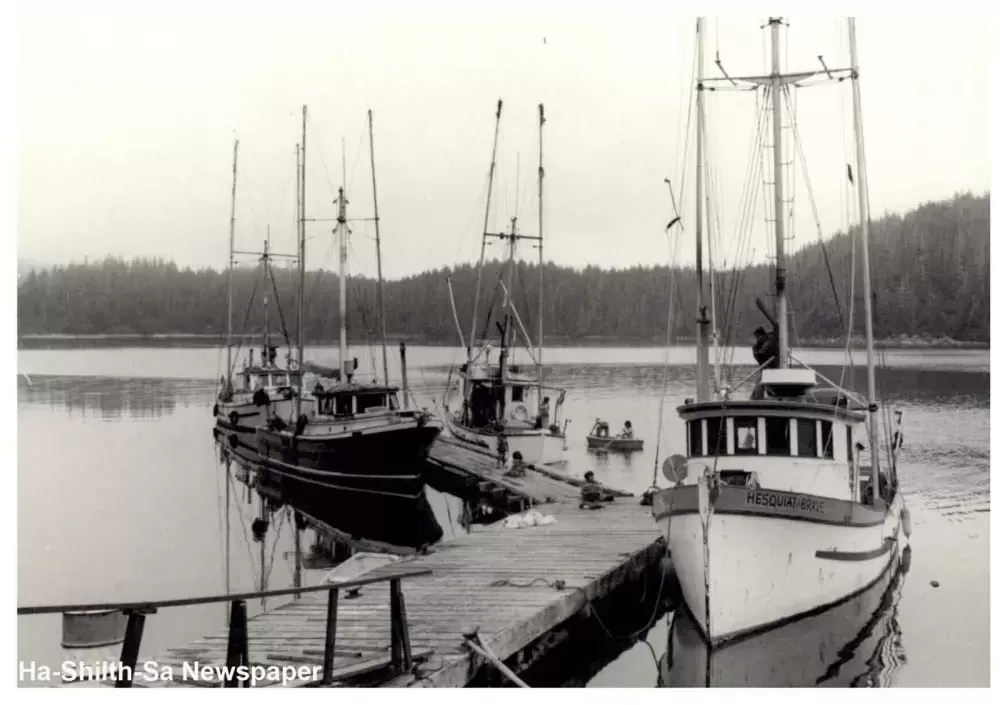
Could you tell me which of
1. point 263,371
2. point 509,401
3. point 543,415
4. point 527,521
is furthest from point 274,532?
point 263,371

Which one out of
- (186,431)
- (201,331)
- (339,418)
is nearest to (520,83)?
(339,418)

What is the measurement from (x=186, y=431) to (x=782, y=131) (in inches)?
1132

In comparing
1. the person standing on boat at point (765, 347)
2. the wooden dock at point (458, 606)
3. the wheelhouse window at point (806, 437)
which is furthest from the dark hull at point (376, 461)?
the wheelhouse window at point (806, 437)

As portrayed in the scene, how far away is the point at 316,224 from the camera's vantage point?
85.5 ft

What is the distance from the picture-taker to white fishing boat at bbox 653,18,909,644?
10.8m

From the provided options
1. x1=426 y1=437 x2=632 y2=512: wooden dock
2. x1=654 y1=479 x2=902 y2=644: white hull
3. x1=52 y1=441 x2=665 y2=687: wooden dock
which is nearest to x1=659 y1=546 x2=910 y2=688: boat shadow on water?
x1=654 y1=479 x2=902 y2=644: white hull

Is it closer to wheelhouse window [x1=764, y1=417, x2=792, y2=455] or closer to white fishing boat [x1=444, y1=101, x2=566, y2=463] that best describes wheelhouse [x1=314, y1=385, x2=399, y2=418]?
white fishing boat [x1=444, y1=101, x2=566, y2=463]

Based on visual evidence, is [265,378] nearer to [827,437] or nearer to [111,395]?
[111,395]

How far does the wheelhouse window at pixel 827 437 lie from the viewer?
472 inches

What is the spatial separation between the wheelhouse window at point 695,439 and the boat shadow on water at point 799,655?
200 cm

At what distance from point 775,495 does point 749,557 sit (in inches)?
29.3

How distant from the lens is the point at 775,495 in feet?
35.3

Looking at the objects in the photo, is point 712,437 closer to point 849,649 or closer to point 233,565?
point 849,649

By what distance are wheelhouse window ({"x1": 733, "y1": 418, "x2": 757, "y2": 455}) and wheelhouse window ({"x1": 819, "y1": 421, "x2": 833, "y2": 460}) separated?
868mm
